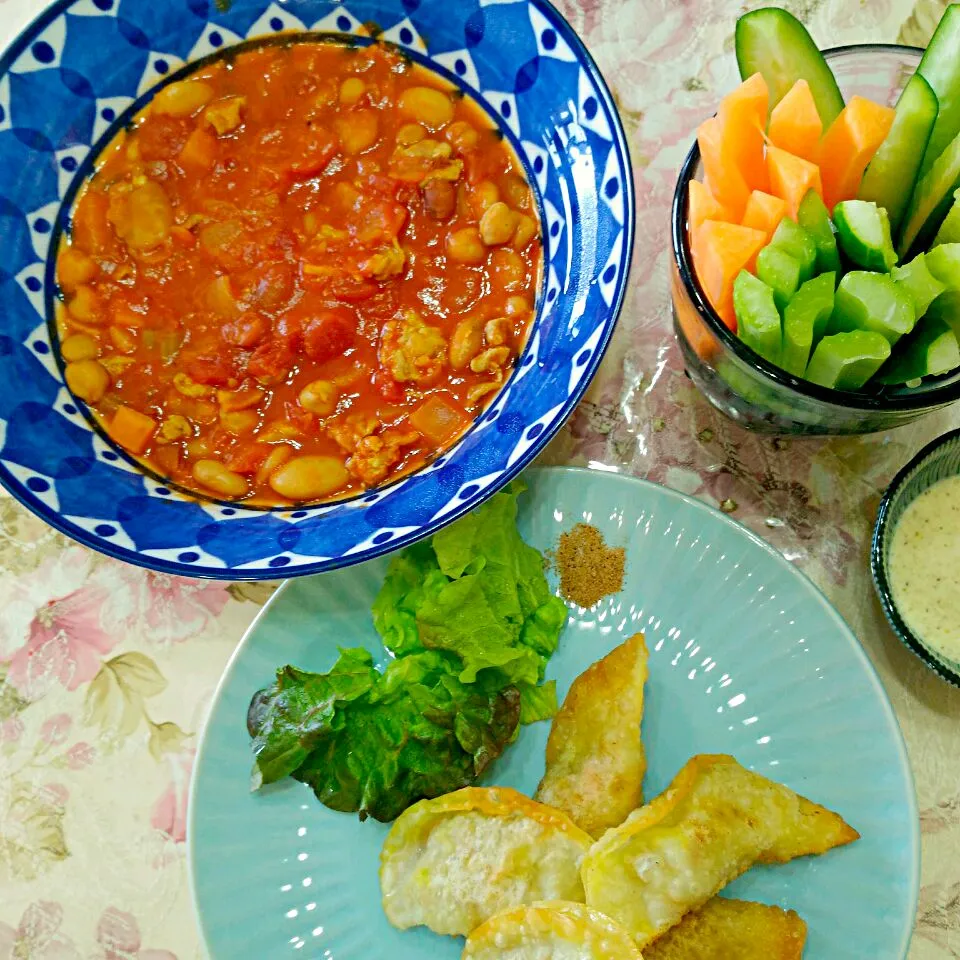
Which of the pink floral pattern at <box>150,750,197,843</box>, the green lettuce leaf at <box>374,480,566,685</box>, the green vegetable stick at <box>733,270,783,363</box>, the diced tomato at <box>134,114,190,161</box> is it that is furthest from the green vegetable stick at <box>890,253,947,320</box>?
the pink floral pattern at <box>150,750,197,843</box>

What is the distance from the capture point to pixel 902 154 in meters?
1.61

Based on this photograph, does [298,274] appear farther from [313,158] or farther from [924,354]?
[924,354]

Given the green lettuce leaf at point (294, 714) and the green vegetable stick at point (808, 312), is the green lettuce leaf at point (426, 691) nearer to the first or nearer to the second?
the green lettuce leaf at point (294, 714)

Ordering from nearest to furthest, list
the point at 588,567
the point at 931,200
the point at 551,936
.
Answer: the point at 931,200
the point at 551,936
the point at 588,567

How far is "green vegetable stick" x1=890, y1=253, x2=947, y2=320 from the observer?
5.01ft

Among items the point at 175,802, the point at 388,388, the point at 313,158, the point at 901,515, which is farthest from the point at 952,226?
the point at 175,802

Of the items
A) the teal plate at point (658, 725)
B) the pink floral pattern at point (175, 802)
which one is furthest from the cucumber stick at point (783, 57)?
Answer: the pink floral pattern at point (175, 802)

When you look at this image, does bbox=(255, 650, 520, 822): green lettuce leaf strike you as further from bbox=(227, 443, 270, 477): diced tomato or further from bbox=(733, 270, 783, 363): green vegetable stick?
bbox=(733, 270, 783, 363): green vegetable stick

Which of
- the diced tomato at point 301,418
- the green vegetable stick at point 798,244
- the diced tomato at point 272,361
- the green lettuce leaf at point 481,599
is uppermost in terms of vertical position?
the green vegetable stick at point 798,244

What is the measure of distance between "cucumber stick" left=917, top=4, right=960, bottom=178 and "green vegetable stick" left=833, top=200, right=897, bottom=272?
192 mm

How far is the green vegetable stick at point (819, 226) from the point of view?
1.60 meters

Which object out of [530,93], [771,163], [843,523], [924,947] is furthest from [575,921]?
[530,93]

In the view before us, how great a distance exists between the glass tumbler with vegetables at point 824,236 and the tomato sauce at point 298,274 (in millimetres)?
477

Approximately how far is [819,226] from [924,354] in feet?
1.00
